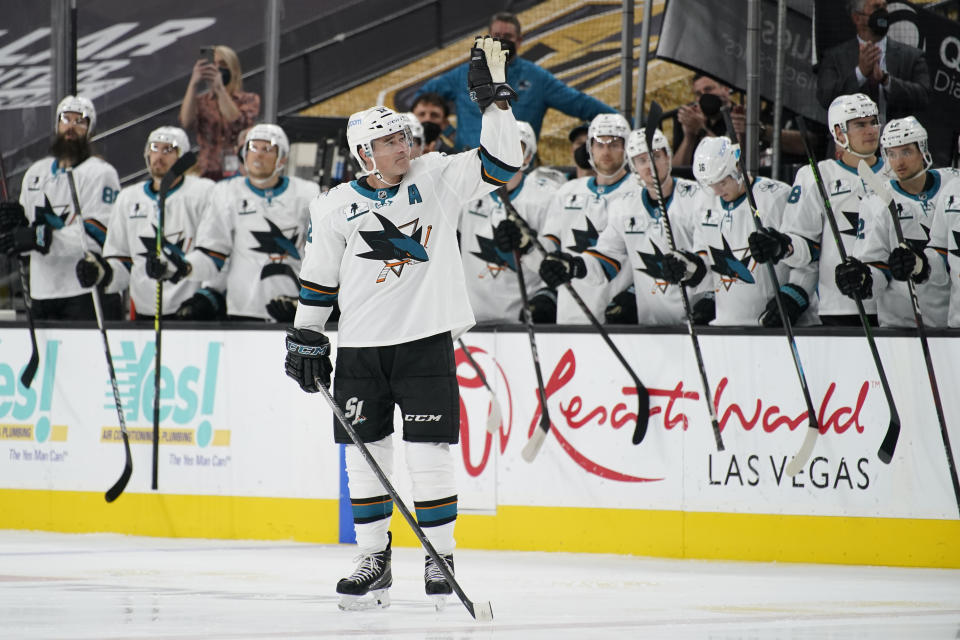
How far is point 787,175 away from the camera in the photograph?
704 cm

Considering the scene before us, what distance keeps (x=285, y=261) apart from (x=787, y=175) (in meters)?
2.47

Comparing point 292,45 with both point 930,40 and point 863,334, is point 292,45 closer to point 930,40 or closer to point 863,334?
point 930,40

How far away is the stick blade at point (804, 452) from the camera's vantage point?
18.7 feet

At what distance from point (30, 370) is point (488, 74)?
11.8ft

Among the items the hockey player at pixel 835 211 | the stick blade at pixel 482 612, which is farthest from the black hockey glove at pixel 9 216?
the stick blade at pixel 482 612

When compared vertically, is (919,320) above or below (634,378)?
above

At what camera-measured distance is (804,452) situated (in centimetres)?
573

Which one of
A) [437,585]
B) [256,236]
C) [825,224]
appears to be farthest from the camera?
[256,236]

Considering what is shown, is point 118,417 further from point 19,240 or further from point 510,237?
point 510,237

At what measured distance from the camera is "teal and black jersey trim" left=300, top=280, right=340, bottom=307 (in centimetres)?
465

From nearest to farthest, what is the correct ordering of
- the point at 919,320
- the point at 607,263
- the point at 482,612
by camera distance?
1. the point at 482,612
2. the point at 919,320
3. the point at 607,263

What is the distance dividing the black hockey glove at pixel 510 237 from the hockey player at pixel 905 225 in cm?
140

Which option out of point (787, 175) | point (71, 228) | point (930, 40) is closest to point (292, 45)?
point (71, 228)

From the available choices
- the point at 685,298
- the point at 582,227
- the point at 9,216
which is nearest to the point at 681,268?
the point at 685,298
